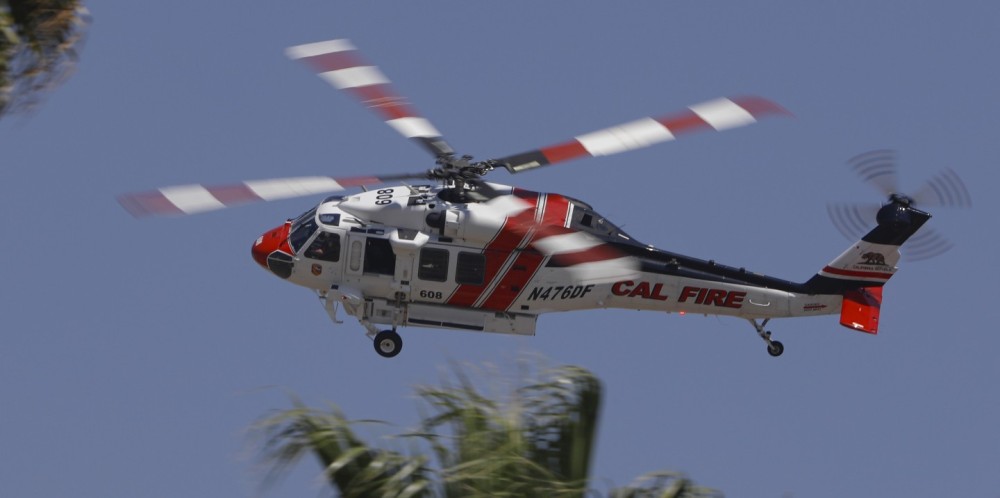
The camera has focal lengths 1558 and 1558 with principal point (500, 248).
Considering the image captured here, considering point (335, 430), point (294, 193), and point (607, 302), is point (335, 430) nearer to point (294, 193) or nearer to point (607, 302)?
point (294, 193)

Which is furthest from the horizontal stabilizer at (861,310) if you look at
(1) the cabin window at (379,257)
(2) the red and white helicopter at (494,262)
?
(1) the cabin window at (379,257)

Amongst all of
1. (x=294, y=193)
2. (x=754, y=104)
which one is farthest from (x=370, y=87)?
(x=754, y=104)

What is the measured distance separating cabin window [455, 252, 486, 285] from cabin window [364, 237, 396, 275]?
987 mm

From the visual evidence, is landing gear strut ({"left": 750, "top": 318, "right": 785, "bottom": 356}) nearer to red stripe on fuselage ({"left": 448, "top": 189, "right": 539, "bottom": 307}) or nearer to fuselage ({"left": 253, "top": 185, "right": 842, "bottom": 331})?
fuselage ({"left": 253, "top": 185, "right": 842, "bottom": 331})

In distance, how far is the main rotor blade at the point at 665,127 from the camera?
66.1ft

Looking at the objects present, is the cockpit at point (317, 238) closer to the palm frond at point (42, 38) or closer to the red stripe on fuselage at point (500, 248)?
the red stripe on fuselage at point (500, 248)

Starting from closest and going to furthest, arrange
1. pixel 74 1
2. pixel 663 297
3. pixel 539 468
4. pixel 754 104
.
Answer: pixel 74 1 → pixel 539 468 → pixel 754 104 → pixel 663 297

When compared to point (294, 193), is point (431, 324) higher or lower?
lower

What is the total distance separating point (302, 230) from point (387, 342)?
2139 millimetres

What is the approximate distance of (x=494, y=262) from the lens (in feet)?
75.8

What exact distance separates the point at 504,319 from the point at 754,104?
5559 millimetres

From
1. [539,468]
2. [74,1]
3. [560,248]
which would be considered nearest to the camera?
[74,1]

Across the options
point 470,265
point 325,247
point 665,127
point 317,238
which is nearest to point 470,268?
point 470,265

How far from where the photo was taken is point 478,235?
2275 cm
